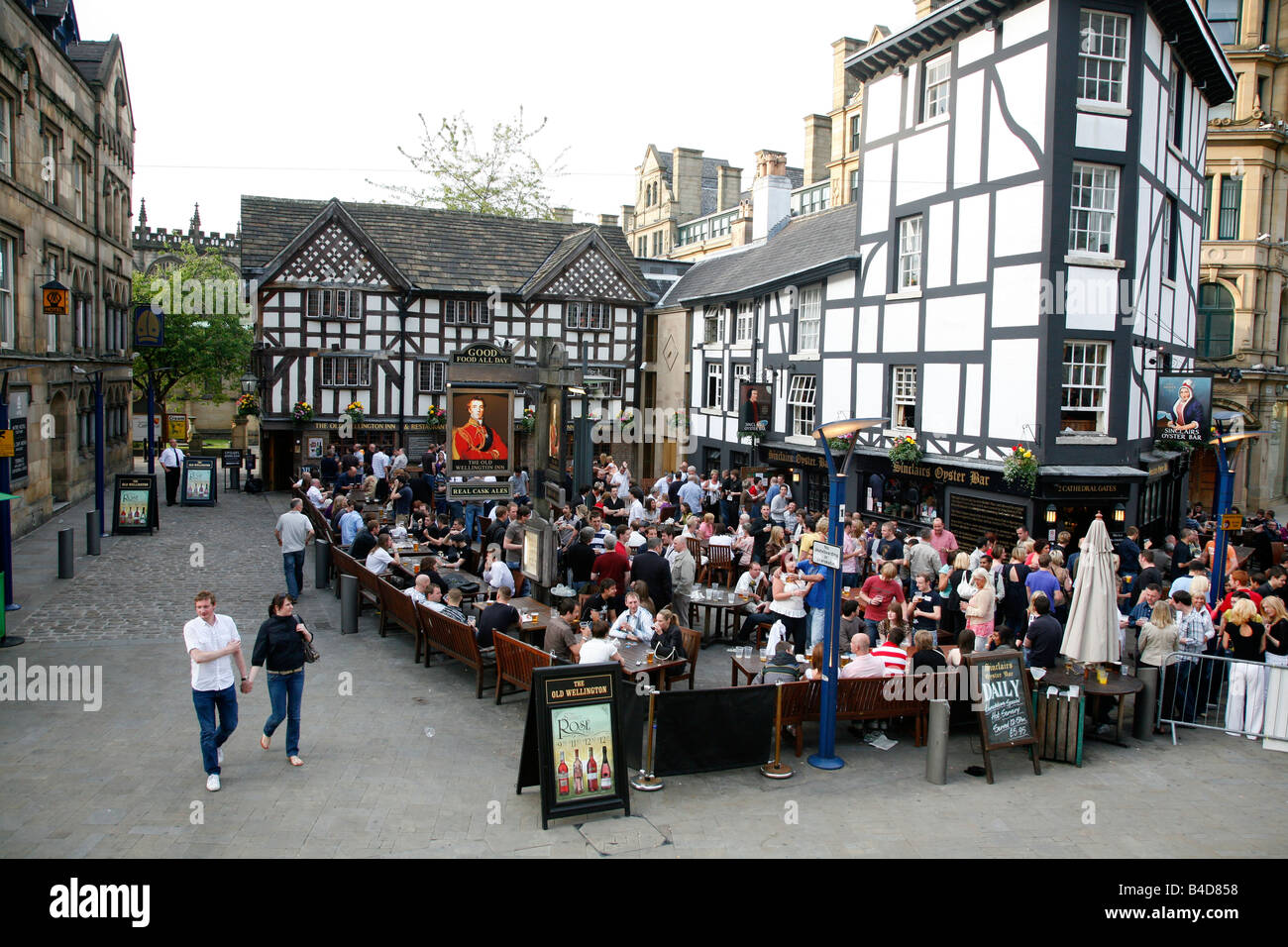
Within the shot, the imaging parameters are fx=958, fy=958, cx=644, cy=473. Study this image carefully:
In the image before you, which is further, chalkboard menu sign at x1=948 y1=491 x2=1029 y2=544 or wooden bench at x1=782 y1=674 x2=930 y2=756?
chalkboard menu sign at x1=948 y1=491 x2=1029 y2=544

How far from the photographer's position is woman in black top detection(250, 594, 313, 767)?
909 centimetres

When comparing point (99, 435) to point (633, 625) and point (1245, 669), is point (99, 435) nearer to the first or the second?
point (633, 625)

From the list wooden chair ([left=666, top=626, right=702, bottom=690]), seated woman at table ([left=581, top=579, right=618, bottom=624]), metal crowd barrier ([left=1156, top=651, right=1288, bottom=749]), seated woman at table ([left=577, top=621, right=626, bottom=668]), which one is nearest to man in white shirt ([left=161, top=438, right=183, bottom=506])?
seated woman at table ([left=581, top=579, right=618, bottom=624])

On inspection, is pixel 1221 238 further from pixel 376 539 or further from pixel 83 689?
pixel 83 689

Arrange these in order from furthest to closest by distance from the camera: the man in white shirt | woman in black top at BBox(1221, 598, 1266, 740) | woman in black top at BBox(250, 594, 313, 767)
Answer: the man in white shirt, woman in black top at BBox(1221, 598, 1266, 740), woman in black top at BBox(250, 594, 313, 767)

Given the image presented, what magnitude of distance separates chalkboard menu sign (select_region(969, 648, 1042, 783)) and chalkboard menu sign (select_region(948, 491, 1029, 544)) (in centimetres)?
926

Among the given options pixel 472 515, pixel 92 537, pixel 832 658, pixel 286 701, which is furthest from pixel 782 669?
pixel 92 537

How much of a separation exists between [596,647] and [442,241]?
28368mm

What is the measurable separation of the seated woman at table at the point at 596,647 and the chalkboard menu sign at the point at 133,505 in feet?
51.9

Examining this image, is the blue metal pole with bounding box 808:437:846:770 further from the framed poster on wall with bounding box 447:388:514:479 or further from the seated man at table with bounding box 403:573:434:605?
the framed poster on wall with bounding box 447:388:514:479

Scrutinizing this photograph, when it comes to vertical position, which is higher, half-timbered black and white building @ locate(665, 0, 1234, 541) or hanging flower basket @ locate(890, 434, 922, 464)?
half-timbered black and white building @ locate(665, 0, 1234, 541)

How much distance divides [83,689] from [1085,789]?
10.9 m

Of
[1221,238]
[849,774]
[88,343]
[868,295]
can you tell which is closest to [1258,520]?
[868,295]

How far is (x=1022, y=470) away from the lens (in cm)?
1798
